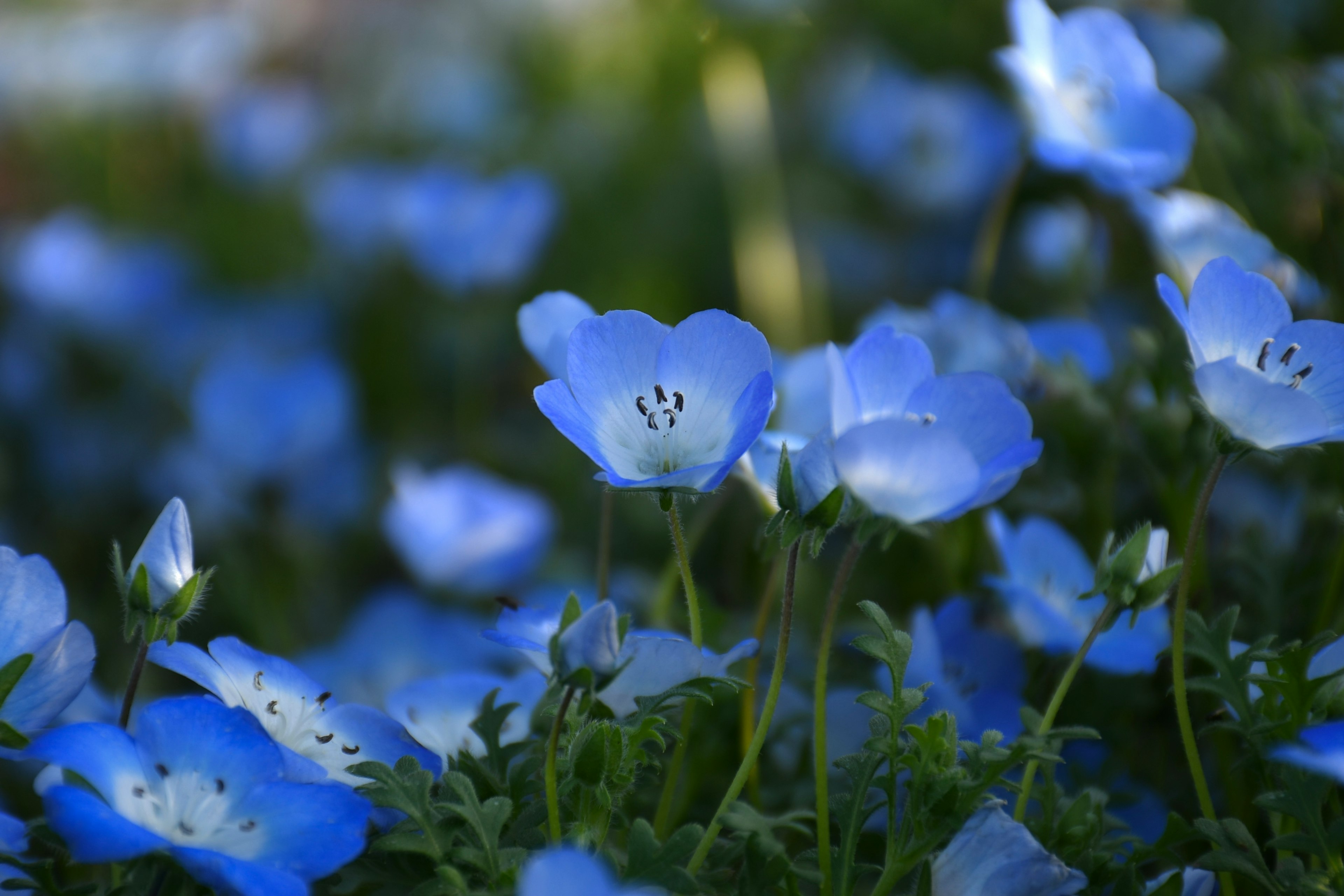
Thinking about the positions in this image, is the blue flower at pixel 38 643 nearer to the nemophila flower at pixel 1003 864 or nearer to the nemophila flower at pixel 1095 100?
the nemophila flower at pixel 1003 864

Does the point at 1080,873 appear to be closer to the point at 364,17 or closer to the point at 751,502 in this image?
the point at 751,502

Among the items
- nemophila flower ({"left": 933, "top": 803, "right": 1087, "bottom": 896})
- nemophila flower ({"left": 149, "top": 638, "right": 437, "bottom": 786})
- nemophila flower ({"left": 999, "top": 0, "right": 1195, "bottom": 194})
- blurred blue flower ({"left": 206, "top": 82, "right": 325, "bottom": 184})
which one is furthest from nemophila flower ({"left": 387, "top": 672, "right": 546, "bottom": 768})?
blurred blue flower ({"left": 206, "top": 82, "right": 325, "bottom": 184})

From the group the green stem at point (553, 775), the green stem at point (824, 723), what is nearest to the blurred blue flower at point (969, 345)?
the green stem at point (824, 723)

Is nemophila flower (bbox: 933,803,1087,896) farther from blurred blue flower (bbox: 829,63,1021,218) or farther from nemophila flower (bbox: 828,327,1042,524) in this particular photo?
blurred blue flower (bbox: 829,63,1021,218)

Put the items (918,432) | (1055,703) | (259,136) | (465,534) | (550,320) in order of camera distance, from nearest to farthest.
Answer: (918,432), (1055,703), (550,320), (465,534), (259,136)

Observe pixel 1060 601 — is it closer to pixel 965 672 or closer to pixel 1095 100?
pixel 965 672

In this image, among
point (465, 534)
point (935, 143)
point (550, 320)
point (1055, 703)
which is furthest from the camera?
point (935, 143)

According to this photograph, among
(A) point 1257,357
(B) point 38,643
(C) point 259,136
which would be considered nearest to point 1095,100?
(A) point 1257,357
